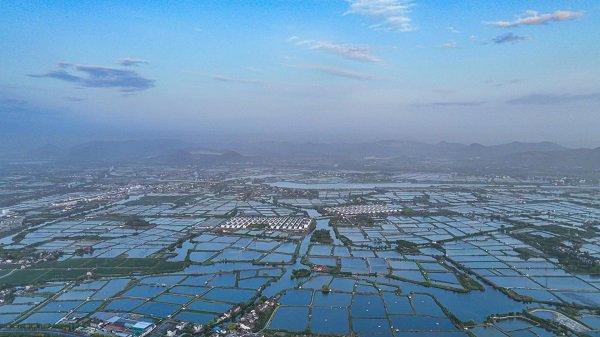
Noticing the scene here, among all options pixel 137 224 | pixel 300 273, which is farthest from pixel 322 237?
pixel 137 224

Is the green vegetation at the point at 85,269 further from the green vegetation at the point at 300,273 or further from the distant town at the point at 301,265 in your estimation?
the green vegetation at the point at 300,273

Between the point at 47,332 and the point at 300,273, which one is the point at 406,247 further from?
the point at 47,332

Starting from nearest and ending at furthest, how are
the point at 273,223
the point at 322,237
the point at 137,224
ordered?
the point at 322,237, the point at 273,223, the point at 137,224

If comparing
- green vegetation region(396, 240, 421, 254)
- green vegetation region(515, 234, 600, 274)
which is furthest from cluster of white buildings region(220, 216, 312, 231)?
green vegetation region(515, 234, 600, 274)

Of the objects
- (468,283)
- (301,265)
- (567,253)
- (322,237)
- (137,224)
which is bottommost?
(137,224)

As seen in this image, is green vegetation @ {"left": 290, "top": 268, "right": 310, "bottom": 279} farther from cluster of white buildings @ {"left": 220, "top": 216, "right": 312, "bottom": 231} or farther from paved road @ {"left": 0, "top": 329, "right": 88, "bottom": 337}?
paved road @ {"left": 0, "top": 329, "right": 88, "bottom": 337}

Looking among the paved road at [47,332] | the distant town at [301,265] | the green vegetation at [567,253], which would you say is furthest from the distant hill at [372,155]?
the paved road at [47,332]

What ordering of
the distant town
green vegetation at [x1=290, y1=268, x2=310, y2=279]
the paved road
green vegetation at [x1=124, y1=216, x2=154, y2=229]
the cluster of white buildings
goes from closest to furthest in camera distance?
the paved road, the distant town, green vegetation at [x1=290, y1=268, x2=310, y2=279], the cluster of white buildings, green vegetation at [x1=124, y1=216, x2=154, y2=229]

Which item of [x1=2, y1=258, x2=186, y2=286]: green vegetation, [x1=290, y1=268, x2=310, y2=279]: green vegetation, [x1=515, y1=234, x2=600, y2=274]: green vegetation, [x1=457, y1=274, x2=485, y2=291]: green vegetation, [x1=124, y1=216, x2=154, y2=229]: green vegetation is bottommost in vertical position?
[x1=2, y1=258, x2=186, y2=286]: green vegetation
